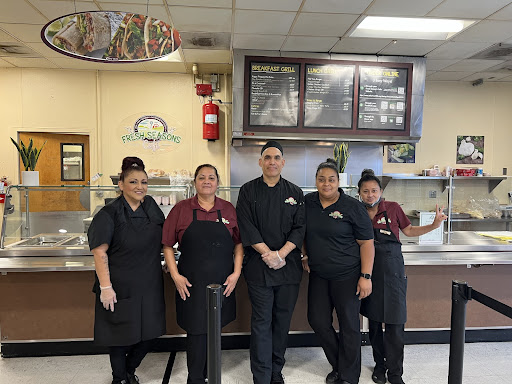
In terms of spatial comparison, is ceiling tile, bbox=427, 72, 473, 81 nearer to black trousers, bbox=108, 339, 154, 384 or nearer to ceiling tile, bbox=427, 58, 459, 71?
ceiling tile, bbox=427, 58, 459, 71

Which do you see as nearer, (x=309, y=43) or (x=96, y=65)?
(x=309, y=43)

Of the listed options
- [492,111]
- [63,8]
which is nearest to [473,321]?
[492,111]

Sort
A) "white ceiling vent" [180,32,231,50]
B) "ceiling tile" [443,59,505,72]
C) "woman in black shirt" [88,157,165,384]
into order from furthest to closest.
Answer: "ceiling tile" [443,59,505,72]
"white ceiling vent" [180,32,231,50]
"woman in black shirt" [88,157,165,384]

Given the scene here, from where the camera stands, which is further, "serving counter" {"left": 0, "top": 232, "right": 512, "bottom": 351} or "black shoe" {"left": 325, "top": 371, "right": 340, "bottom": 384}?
"serving counter" {"left": 0, "top": 232, "right": 512, "bottom": 351}

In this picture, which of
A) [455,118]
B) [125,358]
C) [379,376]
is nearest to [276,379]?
[379,376]

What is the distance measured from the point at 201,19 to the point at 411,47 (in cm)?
236

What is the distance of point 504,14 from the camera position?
3209mm

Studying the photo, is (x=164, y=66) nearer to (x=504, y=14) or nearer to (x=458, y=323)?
(x=504, y=14)

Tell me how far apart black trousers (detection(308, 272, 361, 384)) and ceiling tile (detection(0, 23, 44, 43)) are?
3604mm

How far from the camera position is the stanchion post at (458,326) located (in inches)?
69.3

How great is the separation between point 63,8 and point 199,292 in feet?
9.15

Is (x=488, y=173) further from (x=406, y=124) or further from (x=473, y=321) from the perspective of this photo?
(x=473, y=321)

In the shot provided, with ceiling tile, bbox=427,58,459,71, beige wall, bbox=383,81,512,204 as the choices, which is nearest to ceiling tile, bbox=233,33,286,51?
ceiling tile, bbox=427,58,459,71

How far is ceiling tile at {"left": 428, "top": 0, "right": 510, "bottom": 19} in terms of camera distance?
2.99 m
